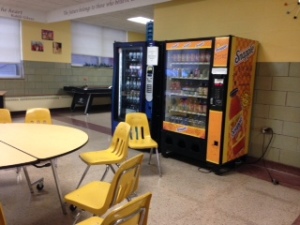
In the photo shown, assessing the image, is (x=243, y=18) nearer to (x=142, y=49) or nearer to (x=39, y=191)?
(x=142, y=49)

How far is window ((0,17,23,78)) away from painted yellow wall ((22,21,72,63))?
173mm

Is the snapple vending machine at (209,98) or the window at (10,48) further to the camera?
the window at (10,48)

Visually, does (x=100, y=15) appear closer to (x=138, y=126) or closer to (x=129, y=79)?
(x=129, y=79)

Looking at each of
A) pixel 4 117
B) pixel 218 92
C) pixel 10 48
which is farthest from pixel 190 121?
pixel 10 48

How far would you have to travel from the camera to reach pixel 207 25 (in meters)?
4.72

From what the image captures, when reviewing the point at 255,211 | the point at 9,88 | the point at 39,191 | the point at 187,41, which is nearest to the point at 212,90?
the point at 187,41

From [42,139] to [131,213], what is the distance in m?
1.56

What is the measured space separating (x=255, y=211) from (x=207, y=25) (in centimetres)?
319

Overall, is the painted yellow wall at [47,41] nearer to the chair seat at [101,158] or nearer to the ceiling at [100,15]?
the ceiling at [100,15]

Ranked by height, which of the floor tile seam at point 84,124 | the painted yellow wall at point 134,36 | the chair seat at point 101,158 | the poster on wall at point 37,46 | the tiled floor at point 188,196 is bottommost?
the tiled floor at point 188,196

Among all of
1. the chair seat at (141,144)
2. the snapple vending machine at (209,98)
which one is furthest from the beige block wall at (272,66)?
the chair seat at (141,144)

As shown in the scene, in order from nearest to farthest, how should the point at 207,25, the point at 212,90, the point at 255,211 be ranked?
the point at 255,211 < the point at 212,90 < the point at 207,25

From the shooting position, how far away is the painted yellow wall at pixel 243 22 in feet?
12.7

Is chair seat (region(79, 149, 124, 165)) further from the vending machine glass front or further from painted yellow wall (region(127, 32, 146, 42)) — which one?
painted yellow wall (region(127, 32, 146, 42))
